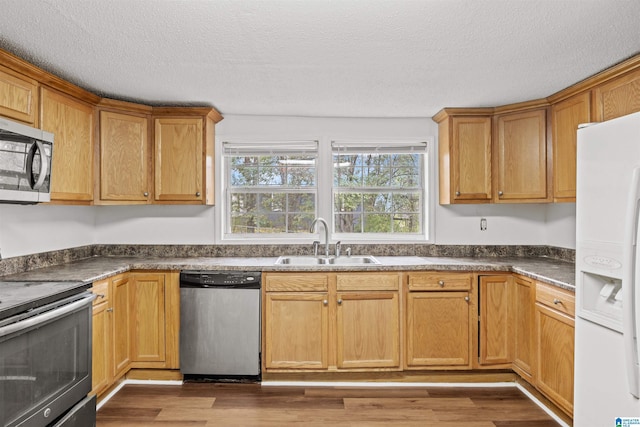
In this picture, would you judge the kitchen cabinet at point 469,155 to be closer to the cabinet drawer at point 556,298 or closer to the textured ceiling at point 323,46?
the textured ceiling at point 323,46

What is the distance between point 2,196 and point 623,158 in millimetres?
2794

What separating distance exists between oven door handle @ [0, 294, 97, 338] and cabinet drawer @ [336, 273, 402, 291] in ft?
5.44

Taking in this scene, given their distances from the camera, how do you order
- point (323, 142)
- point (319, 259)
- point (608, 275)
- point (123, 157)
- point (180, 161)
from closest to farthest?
point (608, 275) < point (123, 157) < point (180, 161) < point (319, 259) < point (323, 142)

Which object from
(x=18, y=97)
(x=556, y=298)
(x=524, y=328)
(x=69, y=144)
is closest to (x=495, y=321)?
(x=524, y=328)

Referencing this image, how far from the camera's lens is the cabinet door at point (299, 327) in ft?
9.86

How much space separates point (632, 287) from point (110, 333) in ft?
9.60

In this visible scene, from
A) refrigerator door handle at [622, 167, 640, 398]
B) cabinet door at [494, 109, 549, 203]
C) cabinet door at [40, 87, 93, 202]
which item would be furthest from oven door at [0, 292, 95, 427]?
cabinet door at [494, 109, 549, 203]

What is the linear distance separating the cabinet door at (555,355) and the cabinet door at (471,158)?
3.56 feet

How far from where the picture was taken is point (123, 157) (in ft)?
10.4

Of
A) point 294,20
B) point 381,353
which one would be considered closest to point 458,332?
point 381,353

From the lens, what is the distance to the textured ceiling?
1749 millimetres

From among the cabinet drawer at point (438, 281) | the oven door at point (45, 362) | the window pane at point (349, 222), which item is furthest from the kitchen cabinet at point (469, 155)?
the oven door at point (45, 362)

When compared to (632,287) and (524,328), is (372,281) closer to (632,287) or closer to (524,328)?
(524,328)

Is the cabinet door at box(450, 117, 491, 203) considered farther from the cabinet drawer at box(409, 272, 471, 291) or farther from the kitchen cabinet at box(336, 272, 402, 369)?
the kitchen cabinet at box(336, 272, 402, 369)
